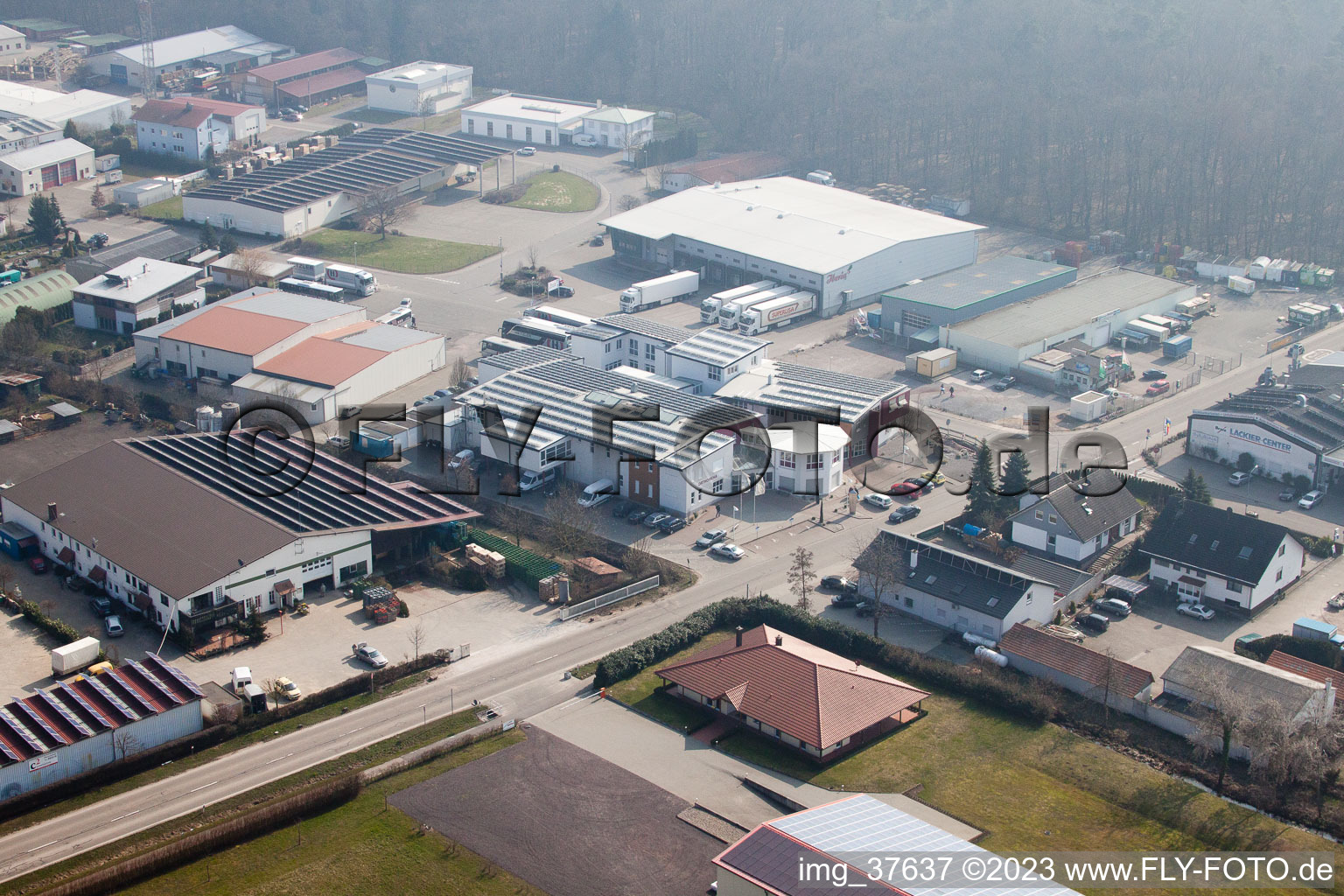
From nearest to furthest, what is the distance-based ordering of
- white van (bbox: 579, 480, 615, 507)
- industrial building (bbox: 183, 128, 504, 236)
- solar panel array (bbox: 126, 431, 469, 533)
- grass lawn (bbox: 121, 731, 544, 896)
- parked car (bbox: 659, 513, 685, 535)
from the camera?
grass lawn (bbox: 121, 731, 544, 896) → solar panel array (bbox: 126, 431, 469, 533) → parked car (bbox: 659, 513, 685, 535) → white van (bbox: 579, 480, 615, 507) → industrial building (bbox: 183, 128, 504, 236)

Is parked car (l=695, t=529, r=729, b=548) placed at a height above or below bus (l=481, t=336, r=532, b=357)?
below

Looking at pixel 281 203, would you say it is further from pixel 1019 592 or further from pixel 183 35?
pixel 1019 592

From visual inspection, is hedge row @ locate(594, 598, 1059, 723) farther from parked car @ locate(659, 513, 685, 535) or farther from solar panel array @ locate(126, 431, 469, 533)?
solar panel array @ locate(126, 431, 469, 533)

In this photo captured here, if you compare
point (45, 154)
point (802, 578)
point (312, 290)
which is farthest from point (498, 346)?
point (45, 154)

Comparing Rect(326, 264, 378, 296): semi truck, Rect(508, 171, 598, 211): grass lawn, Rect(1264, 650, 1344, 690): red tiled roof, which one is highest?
Rect(508, 171, 598, 211): grass lawn

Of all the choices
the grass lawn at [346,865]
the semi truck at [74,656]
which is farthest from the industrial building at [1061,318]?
the semi truck at [74,656]

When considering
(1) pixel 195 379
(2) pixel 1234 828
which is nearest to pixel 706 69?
(1) pixel 195 379

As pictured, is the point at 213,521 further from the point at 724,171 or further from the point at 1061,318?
the point at 724,171

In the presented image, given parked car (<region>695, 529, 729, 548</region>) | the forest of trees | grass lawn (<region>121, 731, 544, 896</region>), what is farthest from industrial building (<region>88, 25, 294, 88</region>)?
grass lawn (<region>121, 731, 544, 896</region>)
